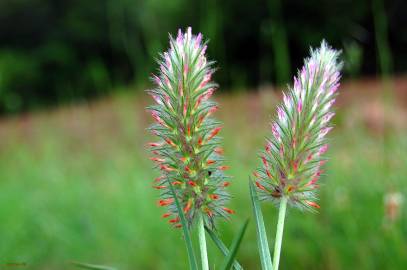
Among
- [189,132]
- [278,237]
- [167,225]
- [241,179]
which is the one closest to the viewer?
[278,237]

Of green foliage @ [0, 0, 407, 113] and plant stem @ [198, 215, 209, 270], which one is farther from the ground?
green foliage @ [0, 0, 407, 113]

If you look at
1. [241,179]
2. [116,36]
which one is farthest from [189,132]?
[116,36]

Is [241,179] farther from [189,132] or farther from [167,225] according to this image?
[189,132]

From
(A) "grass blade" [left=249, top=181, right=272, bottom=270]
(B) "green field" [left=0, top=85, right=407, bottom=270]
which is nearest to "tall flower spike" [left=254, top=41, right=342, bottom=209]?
(A) "grass blade" [left=249, top=181, right=272, bottom=270]

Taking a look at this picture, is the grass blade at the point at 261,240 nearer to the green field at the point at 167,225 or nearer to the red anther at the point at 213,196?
the red anther at the point at 213,196

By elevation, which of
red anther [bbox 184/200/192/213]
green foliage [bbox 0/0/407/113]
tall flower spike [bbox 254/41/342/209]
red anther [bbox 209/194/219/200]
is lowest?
red anther [bbox 184/200/192/213]

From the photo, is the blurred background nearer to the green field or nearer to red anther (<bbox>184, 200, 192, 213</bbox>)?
the green field

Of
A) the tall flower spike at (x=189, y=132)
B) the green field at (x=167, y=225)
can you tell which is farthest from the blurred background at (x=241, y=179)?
the tall flower spike at (x=189, y=132)
